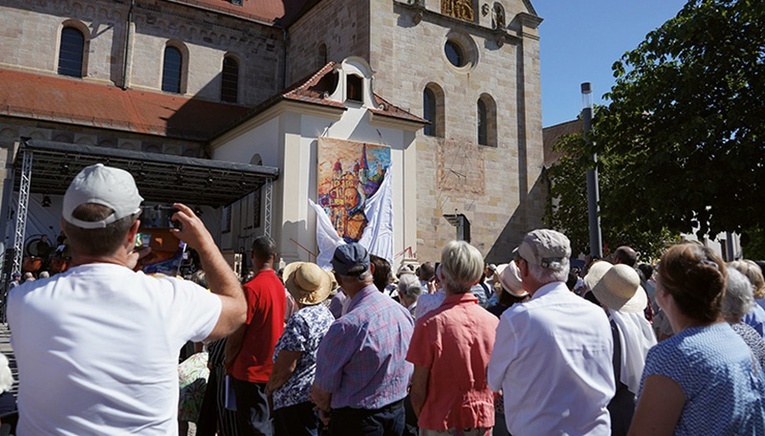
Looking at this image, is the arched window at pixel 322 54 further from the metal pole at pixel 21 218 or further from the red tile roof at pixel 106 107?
the metal pole at pixel 21 218

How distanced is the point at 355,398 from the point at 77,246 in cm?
206

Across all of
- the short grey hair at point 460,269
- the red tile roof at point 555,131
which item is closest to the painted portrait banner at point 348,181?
the short grey hair at point 460,269

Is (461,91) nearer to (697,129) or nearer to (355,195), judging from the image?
(355,195)

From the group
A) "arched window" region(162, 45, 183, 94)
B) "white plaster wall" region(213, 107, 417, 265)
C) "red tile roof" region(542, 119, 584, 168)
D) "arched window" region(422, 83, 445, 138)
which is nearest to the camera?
"white plaster wall" region(213, 107, 417, 265)

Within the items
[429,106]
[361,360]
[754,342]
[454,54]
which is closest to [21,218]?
[361,360]

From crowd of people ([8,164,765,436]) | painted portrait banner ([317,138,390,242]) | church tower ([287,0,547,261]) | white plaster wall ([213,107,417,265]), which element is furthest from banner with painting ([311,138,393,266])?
crowd of people ([8,164,765,436])

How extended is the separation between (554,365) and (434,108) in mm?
21668

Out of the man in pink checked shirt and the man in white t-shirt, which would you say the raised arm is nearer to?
the man in white t-shirt

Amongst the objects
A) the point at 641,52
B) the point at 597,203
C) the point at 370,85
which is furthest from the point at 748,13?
the point at 370,85

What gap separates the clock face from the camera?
22.8 metres

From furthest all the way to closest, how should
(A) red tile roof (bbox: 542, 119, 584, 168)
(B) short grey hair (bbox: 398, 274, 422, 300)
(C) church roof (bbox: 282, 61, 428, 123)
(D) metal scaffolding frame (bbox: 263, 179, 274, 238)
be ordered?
1. (A) red tile roof (bbox: 542, 119, 584, 168)
2. (C) church roof (bbox: 282, 61, 428, 123)
3. (D) metal scaffolding frame (bbox: 263, 179, 274, 238)
4. (B) short grey hair (bbox: 398, 274, 422, 300)

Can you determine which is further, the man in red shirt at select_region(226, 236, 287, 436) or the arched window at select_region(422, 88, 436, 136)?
the arched window at select_region(422, 88, 436, 136)

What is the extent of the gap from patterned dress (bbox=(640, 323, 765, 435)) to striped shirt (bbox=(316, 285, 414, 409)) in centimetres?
172

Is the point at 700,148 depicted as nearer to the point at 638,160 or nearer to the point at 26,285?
the point at 638,160
